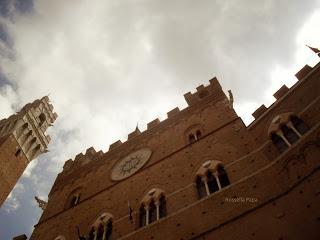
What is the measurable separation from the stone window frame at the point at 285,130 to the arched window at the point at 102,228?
5.21 metres

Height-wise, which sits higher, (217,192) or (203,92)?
(203,92)

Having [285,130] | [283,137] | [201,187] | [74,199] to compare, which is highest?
[74,199]

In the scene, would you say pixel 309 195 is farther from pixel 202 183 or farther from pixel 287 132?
pixel 202 183

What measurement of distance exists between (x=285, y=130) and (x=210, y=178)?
7.58 feet

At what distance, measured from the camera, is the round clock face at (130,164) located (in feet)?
40.7

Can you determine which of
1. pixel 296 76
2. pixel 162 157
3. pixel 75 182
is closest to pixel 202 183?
pixel 162 157

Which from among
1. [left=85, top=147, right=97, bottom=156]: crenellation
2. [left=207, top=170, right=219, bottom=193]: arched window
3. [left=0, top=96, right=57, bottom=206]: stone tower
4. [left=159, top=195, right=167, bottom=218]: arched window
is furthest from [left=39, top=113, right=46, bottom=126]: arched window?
[left=207, top=170, right=219, bottom=193]: arched window

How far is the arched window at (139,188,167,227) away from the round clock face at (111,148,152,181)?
1911mm

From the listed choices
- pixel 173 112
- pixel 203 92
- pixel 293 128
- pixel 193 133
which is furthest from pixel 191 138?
pixel 293 128

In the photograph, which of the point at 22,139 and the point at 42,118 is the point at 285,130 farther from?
the point at 42,118

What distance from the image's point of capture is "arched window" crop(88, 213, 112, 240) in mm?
10289

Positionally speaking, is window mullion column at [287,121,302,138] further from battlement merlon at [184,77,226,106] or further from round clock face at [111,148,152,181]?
round clock face at [111,148,152,181]

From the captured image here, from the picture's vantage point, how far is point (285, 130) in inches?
368

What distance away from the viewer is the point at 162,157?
39.0ft
